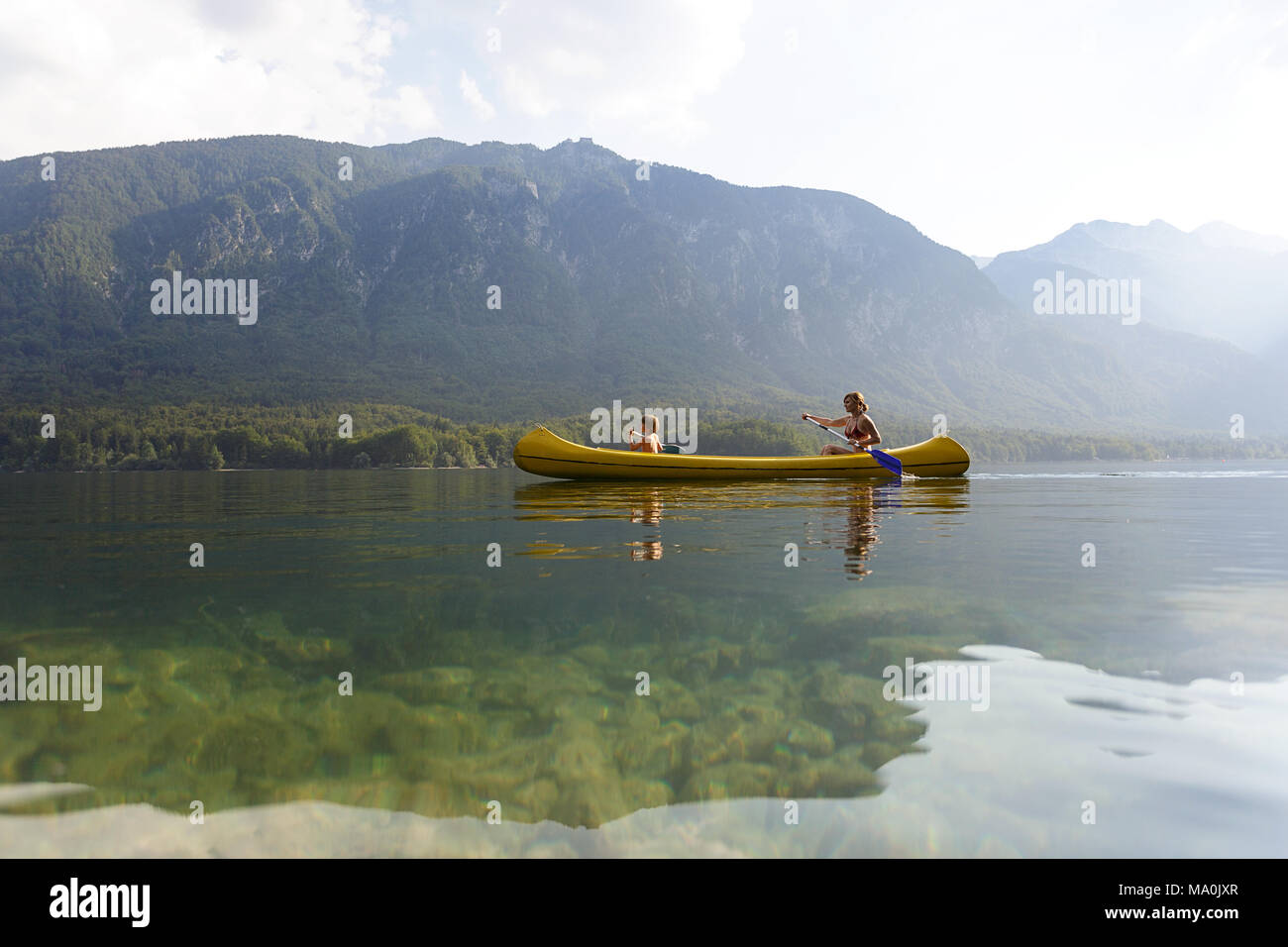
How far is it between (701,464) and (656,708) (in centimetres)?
2004

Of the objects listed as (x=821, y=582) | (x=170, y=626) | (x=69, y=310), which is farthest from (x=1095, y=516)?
(x=69, y=310)

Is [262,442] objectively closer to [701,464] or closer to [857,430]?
[701,464]

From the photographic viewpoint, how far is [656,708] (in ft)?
13.9

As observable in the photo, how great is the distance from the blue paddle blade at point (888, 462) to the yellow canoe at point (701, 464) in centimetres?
14

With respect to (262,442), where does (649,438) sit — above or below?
below

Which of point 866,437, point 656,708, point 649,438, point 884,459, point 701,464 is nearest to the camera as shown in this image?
point 656,708

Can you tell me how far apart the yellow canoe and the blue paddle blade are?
14cm

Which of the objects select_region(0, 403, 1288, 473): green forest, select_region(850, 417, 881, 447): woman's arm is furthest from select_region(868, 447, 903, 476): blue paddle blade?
select_region(0, 403, 1288, 473): green forest

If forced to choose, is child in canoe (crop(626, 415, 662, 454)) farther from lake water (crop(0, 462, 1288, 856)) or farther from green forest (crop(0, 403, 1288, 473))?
green forest (crop(0, 403, 1288, 473))

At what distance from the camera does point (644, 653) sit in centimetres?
533

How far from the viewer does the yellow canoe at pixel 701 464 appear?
23938 millimetres

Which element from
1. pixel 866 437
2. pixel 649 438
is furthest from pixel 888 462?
pixel 649 438

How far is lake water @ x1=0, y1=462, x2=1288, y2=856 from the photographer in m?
2.99

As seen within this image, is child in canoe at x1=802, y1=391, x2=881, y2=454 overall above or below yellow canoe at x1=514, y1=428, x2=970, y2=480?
above
